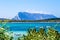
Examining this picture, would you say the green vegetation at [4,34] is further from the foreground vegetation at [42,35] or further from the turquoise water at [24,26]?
the foreground vegetation at [42,35]

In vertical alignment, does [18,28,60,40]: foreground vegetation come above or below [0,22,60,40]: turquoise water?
below

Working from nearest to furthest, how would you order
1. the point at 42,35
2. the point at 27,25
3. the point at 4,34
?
the point at 4,34 → the point at 42,35 → the point at 27,25

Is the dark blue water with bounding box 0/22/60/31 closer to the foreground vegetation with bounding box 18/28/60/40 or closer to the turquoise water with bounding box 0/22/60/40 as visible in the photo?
the turquoise water with bounding box 0/22/60/40

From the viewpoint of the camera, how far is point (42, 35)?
6.43 metres

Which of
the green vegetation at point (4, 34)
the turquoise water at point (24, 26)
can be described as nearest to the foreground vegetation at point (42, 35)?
the turquoise water at point (24, 26)

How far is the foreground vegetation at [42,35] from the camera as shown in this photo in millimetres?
6332

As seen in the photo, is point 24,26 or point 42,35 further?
point 24,26

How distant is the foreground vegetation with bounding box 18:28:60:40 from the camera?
6.33 meters

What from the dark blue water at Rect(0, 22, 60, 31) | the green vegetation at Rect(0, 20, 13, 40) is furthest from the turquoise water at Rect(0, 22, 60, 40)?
the green vegetation at Rect(0, 20, 13, 40)

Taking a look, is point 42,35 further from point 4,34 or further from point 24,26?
point 4,34

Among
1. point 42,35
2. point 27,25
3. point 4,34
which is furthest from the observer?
point 27,25

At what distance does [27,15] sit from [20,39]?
1488mm

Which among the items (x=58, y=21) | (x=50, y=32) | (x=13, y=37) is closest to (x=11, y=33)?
(x=13, y=37)

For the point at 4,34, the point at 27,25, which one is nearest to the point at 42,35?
the point at 27,25
